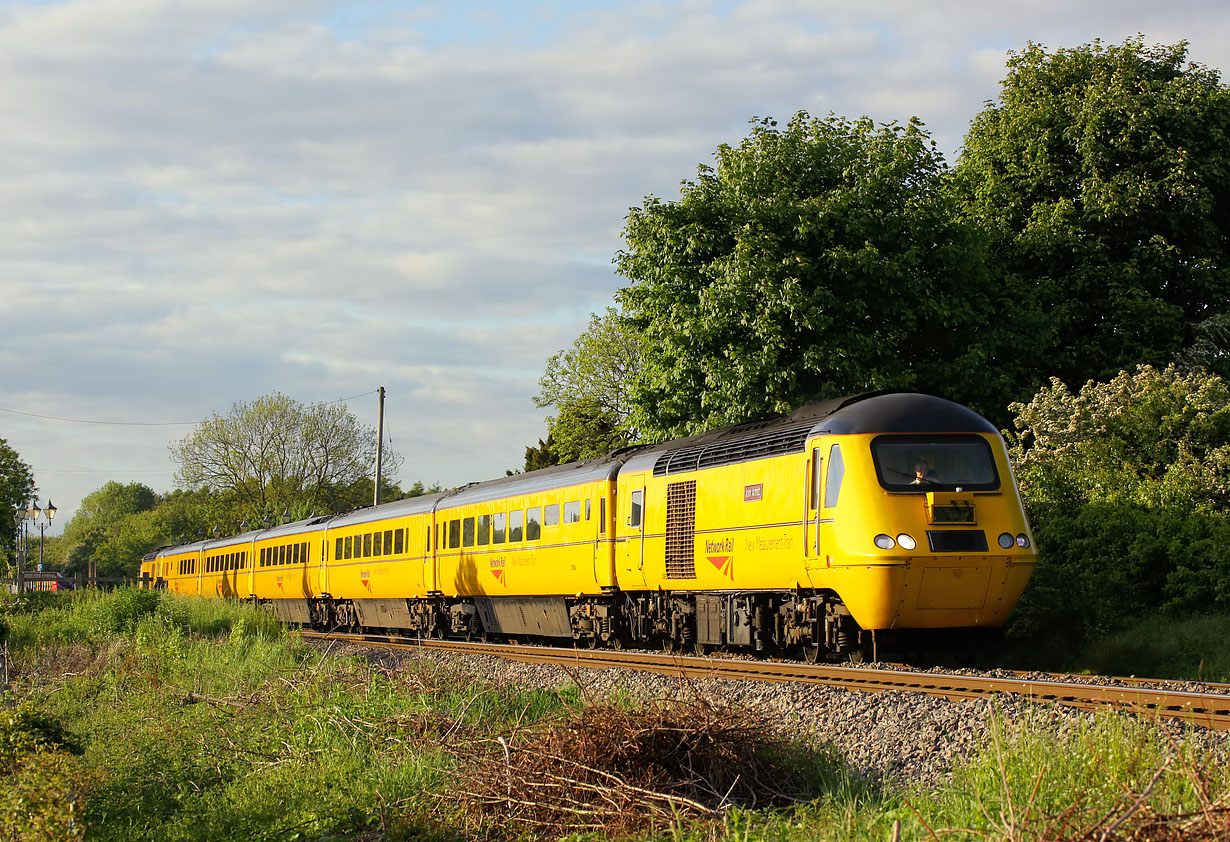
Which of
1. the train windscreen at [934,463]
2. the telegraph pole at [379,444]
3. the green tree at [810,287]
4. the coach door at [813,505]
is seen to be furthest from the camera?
the telegraph pole at [379,444]

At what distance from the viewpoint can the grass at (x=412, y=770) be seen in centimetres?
584

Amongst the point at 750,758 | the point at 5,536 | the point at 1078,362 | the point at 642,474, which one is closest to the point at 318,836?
the point at 750,758

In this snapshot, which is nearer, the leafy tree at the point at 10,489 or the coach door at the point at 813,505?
the coach door at the point at 813,505

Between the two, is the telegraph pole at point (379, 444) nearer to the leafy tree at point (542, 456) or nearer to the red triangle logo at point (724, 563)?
the leafy tree at point (542, 456)

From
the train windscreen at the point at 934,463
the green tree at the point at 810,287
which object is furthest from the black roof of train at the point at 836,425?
the green tree at the point at 810,287

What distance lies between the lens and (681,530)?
52.5 feet

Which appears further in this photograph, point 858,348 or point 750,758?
point 858,348

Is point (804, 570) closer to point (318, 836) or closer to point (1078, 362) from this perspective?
point (318, 836)

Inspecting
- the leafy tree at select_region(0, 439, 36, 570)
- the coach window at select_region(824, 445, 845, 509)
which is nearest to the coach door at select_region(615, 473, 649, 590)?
the coach window at select_region(824, 445, 845, 509)

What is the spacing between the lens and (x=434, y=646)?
2111 cm

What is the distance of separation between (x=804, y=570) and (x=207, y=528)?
214 feet

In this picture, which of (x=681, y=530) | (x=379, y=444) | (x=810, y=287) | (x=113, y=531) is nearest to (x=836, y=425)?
(x=681, y=530)

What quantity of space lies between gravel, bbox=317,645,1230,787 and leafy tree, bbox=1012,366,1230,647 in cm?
485

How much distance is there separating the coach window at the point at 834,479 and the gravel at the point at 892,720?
2570 millimetres
